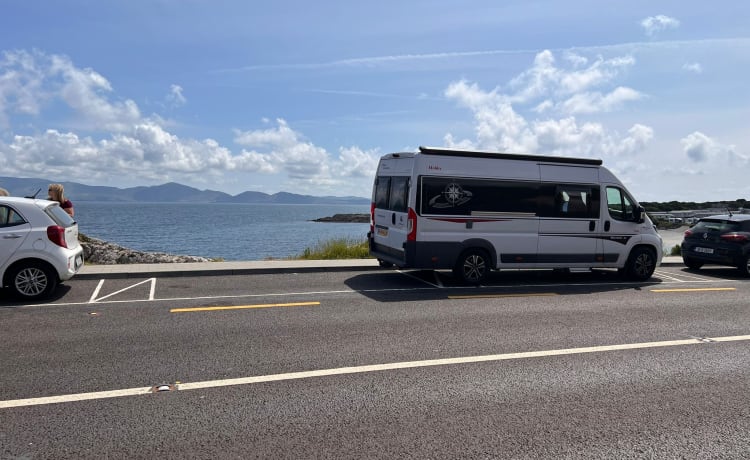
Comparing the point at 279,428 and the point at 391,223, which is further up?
the point at 391,223

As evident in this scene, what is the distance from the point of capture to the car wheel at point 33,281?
28.3 feet

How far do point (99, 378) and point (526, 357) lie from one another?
424 centimetres

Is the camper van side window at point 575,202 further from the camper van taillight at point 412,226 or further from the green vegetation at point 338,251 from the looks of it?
the green vegetation at point 338,251

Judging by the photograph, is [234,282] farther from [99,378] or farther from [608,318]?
[608,318]

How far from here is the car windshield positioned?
14133mm

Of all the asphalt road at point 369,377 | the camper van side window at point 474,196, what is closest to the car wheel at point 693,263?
the asphalt road at point 369,377

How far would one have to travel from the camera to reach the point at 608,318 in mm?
8125

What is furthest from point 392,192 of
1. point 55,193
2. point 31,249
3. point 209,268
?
point 55,193

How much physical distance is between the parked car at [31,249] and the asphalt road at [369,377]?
1.42 feet

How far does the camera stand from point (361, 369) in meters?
5.42

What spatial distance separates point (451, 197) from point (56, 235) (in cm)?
685

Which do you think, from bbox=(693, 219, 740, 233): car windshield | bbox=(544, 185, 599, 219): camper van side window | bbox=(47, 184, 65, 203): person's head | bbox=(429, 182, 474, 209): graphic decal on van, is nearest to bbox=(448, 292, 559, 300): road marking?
bbox=(429, 182, 474, 209): graphic decal on van

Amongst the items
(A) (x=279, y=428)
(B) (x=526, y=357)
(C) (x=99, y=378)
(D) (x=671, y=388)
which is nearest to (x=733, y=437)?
(D) (x=671, y=388)

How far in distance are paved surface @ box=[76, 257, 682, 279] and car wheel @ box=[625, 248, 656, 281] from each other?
5.75 metres
